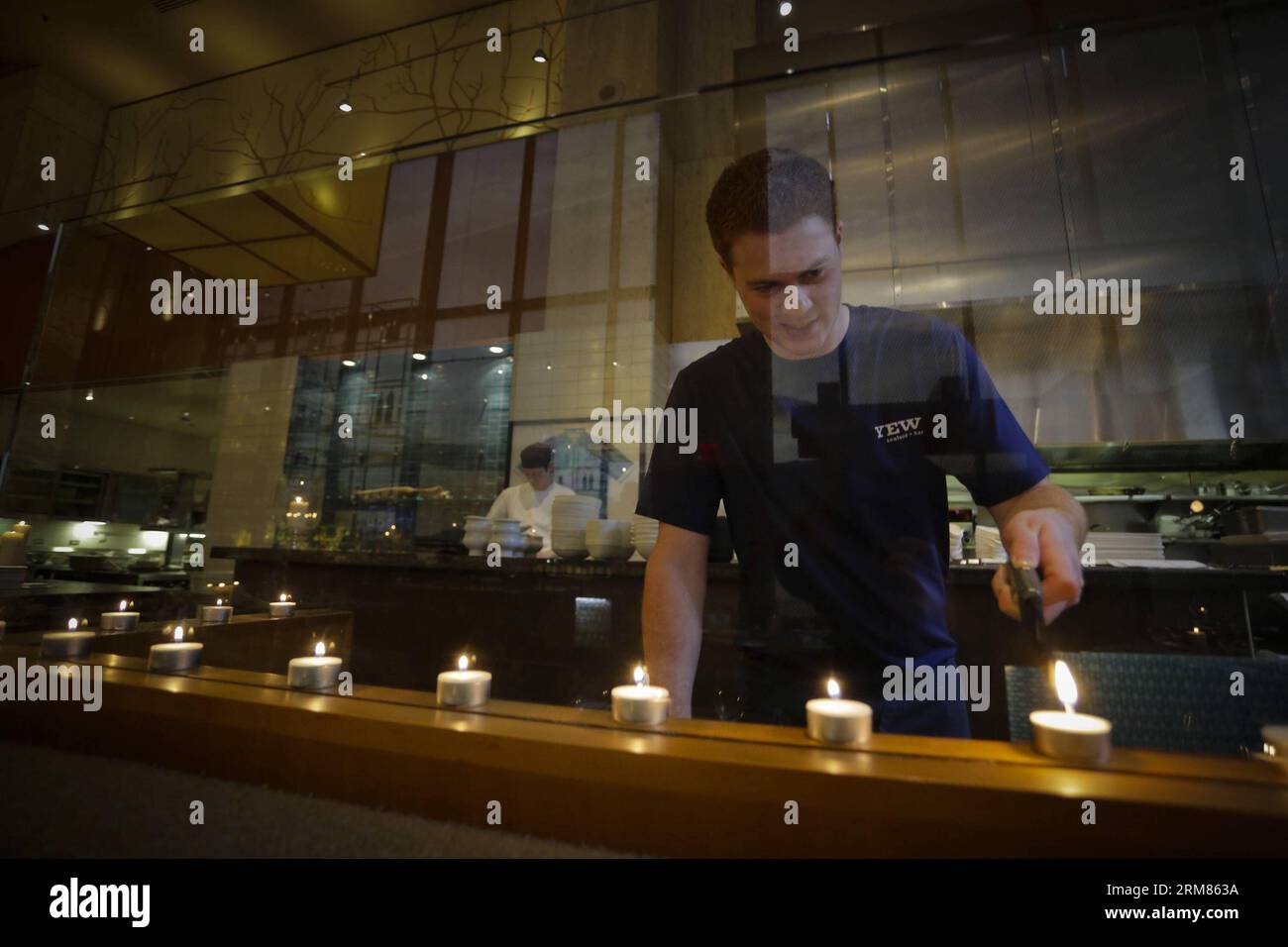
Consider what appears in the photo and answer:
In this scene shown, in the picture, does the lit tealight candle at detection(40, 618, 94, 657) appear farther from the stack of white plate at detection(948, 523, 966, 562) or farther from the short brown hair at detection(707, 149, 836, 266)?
the stack of white plate at detection(948, 523, 966, 562)

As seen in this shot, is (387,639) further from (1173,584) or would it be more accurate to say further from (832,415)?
(1173,584)

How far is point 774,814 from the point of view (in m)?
0.36

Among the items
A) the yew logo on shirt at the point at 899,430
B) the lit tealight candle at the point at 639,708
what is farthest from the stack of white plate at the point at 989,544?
the lit tealight candle at the point at 639,708

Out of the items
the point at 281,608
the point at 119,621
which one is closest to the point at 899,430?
the point at 281,608

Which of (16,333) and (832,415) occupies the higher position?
(16,333)

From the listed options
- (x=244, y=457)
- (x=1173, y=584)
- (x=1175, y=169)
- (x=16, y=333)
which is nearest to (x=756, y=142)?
(x=1173, y=584)

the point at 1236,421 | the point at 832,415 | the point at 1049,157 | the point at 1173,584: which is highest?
the point at 1049,157

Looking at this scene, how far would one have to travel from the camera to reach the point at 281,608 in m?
0.99

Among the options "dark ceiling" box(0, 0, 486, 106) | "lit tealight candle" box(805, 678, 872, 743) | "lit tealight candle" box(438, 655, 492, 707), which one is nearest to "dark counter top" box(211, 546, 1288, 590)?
"lit tealight candle" box(805, 678, 872, 743)

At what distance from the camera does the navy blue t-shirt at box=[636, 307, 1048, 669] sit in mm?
734

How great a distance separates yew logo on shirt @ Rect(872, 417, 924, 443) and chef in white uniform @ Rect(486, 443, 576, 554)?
0.84 m

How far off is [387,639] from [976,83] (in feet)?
6.27
